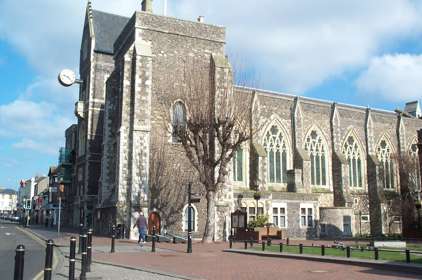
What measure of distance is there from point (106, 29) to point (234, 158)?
68.1 feet

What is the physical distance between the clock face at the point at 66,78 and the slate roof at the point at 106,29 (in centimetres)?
3205

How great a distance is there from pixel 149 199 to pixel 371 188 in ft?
82.6

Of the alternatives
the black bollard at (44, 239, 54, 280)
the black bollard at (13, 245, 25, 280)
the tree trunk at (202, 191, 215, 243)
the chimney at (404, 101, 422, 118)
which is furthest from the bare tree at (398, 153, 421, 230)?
the black bollard at (13, 245, 25, 280)

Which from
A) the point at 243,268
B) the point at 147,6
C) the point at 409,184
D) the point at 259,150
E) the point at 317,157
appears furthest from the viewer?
the point at 409,184

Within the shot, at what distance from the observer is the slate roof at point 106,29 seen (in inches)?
1796

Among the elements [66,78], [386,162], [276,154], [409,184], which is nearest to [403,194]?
[409,184]

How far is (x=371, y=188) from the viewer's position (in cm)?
4525

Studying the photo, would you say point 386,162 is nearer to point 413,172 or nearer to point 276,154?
point 413,172

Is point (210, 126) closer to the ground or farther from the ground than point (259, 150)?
closer to the ground

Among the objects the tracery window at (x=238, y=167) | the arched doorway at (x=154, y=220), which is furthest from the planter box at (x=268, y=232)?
the tracery window at (x=238, y=167)

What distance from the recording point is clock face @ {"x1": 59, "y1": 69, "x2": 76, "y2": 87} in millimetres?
13852

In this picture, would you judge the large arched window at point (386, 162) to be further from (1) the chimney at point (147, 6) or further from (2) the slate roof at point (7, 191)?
(2) the slate roof at point (7, 191)

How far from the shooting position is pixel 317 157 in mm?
42656

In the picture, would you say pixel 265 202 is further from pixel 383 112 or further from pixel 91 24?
pixel 91 24
